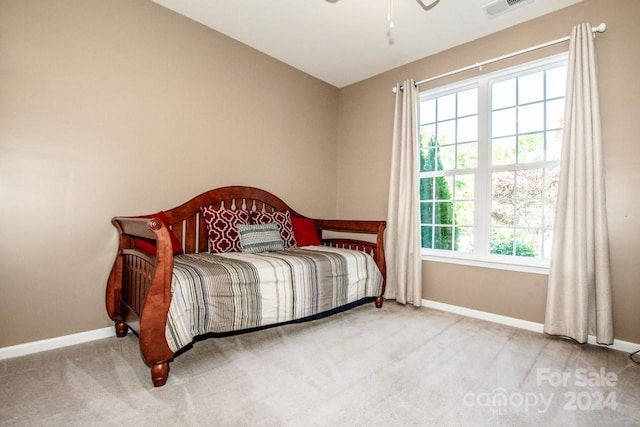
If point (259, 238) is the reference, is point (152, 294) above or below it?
below

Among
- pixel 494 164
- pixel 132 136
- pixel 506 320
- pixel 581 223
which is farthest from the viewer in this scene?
pixel 494 164

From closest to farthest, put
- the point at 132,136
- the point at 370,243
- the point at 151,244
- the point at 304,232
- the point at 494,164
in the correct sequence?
the point at 151,244 → the point at 132,136 → the point at 494,164 → the point at 370,243 → the point at 304,232

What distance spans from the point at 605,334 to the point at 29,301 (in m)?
3.47

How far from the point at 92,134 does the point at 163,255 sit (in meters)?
1.20

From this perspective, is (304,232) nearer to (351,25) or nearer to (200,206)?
(200,206)

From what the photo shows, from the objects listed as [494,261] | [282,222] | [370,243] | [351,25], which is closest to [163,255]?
[282,222]

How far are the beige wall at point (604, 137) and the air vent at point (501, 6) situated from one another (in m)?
0.29

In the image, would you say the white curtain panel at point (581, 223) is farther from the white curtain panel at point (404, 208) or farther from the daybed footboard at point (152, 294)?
the daybed footboard at point (152, 294)

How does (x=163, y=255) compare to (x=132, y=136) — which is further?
(x=132, y=136)

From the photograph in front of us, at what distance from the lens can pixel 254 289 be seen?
1.85m

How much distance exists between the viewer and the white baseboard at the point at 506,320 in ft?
6.47

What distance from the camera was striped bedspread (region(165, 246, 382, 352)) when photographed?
160cm

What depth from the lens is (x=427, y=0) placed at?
7.28 feet

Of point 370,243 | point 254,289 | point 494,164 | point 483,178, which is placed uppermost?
point 494,164
